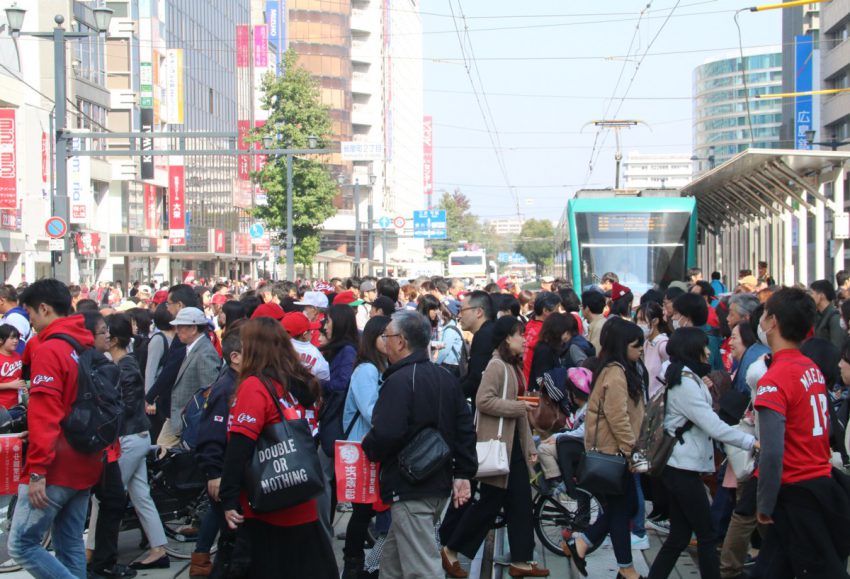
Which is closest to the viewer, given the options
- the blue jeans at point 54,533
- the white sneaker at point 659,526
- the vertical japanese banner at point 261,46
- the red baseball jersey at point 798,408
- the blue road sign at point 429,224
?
the red baseball jersey at point 798,408

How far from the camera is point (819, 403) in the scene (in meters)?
5.42

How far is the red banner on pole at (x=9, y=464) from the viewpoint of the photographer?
21.6 ft

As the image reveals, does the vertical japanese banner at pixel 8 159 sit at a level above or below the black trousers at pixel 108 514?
above

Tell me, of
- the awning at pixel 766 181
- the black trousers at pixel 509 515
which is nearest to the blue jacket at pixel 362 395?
the black trousers at pixel 509 515

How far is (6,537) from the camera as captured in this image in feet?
30.8

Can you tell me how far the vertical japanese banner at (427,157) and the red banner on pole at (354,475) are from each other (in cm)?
13513

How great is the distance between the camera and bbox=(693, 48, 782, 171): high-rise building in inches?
6545

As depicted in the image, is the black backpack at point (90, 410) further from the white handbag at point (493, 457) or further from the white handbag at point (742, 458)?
the white handbag at point (742, 458)

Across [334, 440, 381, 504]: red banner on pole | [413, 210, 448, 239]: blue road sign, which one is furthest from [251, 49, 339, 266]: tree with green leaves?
[334, 440, 381, 504]: red banner on pole

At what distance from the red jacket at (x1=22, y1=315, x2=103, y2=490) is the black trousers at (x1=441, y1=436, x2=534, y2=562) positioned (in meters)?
2.55

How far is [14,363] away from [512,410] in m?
4.31

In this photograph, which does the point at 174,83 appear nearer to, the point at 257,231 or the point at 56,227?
the point at 257,231

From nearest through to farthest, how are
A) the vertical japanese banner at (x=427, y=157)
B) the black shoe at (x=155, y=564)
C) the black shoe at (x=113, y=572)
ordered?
the black shoe at (x=113, y=572) < the black shoe at (x=155, y=564) < the vertical japanese banner at (x=427, y=157)

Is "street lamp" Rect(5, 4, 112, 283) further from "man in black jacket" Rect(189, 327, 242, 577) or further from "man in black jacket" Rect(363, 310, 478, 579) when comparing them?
"man in black jacket" Rect(363, 310, 478, 579)
